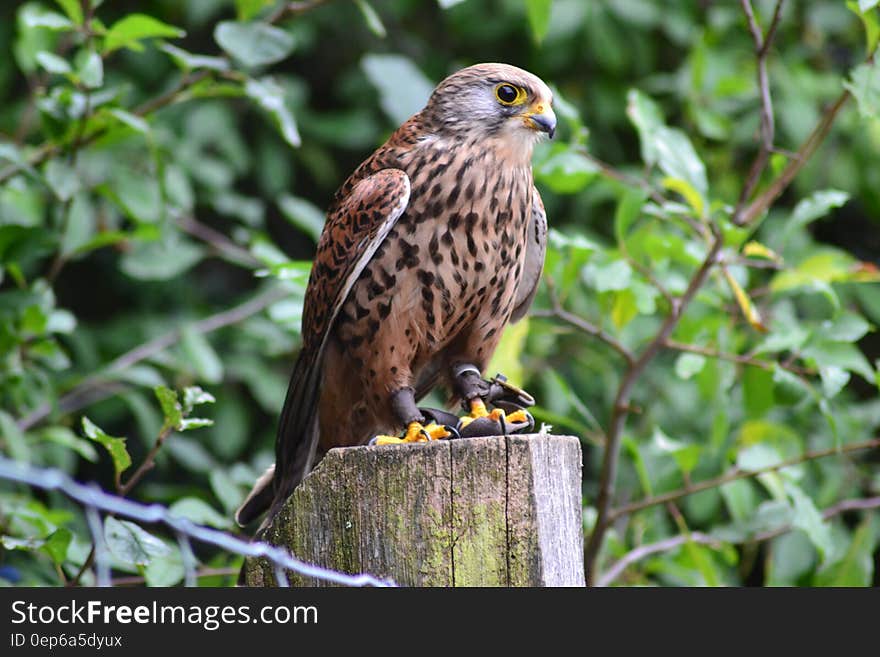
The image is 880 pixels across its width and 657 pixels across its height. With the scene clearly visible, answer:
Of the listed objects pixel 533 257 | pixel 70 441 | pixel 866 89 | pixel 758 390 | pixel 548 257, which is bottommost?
pixel 70 441

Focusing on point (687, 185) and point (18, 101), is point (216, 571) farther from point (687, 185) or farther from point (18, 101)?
point (18, 101)

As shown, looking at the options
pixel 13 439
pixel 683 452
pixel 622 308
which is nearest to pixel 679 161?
pixel 622 308

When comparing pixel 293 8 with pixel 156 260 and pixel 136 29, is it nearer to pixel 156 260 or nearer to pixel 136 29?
pixel 136 29

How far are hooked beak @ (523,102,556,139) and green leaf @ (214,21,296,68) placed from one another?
74 centimetres

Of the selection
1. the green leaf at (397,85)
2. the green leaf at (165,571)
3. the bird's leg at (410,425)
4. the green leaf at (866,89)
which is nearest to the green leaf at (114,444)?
the green leaf at (165,571)

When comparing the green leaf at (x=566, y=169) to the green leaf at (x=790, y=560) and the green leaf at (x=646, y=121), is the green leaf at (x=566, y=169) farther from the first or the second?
the green leaf at (x=790, y=560)

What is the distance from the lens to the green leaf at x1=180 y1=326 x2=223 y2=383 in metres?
3.56

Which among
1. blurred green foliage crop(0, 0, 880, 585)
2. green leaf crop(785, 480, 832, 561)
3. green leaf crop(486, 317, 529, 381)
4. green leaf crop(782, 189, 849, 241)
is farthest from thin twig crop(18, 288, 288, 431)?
green leaf crop(785, 480, 832, 561)

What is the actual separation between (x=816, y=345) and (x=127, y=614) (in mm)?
1895

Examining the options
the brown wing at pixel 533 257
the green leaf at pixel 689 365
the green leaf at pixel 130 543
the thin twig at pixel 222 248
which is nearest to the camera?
the green leaf at pixel 130 543

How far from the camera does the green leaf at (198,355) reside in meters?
3.56

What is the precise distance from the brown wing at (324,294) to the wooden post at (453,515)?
0.69 m

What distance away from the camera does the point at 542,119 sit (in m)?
2.51

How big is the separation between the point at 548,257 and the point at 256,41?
959 mm
